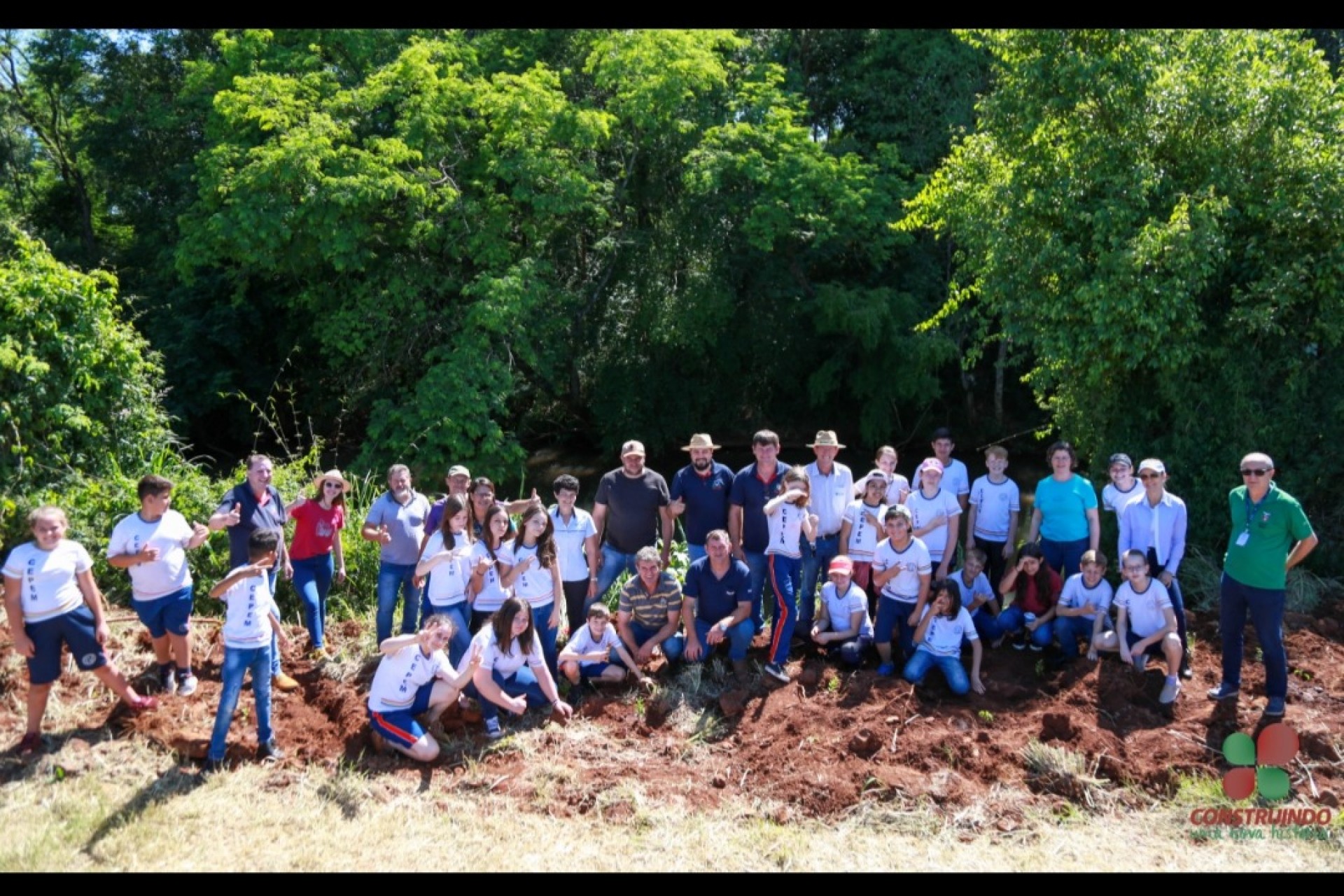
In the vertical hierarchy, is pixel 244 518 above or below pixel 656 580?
above

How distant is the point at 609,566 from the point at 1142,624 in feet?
12.5

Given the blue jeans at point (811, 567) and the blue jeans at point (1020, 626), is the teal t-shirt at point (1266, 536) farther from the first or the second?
the blue jeans at point (811, 567)

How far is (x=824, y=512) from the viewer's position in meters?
8.23

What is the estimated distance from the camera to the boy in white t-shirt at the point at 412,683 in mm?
6512

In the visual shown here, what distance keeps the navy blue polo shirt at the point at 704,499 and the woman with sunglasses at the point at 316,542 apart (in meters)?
2.49

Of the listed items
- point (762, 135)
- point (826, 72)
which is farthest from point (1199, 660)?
point (826, 72)

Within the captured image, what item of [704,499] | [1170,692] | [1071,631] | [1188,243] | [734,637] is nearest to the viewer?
[1170,692]

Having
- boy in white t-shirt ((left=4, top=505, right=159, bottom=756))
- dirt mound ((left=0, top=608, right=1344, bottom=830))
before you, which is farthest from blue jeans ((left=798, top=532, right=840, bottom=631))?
boy in white t-shirt ((left=4, top=505, right=159, bottom=756))

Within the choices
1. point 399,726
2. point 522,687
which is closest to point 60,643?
point 399,726

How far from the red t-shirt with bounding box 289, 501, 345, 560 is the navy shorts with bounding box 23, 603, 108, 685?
1.49 metres

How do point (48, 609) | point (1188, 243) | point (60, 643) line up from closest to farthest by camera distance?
point (48, 609) < point (60, 643) < point (1188, 243)

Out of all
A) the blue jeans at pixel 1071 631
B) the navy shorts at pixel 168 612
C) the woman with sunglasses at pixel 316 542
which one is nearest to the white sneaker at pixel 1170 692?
the blue jeans at pixel 1071 631

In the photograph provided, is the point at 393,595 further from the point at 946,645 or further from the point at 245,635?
the point at 946,645

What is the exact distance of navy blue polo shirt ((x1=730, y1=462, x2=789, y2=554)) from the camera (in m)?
7.95
